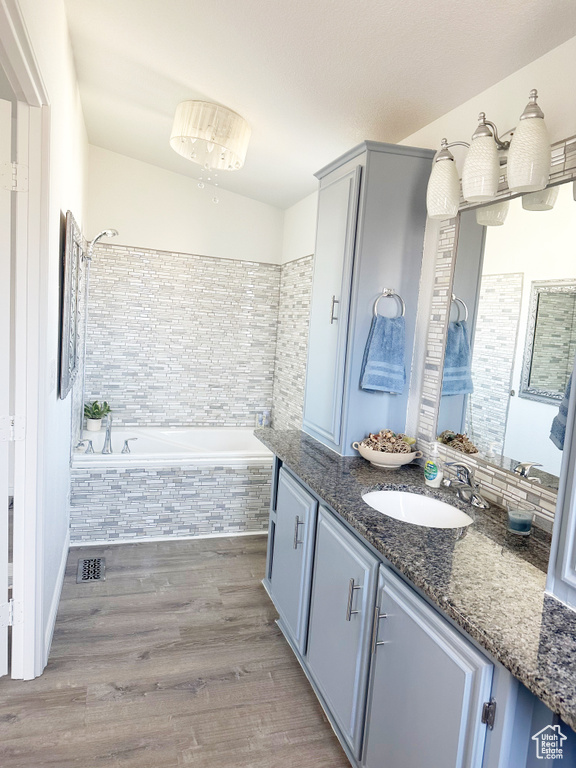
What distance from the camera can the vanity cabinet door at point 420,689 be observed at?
1166 mm

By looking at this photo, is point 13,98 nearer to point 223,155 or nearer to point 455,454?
point 223,155

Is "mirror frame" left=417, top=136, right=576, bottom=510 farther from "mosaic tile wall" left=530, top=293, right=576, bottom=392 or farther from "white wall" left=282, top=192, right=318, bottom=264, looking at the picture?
"white wall" left=282, top=192, right=318, bottom=264

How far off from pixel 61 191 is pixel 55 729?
2.20 m

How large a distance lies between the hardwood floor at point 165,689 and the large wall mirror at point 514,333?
126cm

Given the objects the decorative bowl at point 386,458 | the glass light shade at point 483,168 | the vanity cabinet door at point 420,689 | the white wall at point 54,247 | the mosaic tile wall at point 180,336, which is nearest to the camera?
the vanity cabinet door at point 420,689

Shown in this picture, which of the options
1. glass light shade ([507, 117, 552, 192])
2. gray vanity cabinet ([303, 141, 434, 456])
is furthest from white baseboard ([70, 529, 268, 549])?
glass light shade ([507, 117, 552, 192])

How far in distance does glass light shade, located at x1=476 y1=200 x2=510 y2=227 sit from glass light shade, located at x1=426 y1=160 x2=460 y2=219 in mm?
124

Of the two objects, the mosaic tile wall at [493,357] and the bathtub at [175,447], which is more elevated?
the mosaic tile wall at [493,357]

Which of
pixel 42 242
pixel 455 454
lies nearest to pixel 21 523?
pixel 42 242

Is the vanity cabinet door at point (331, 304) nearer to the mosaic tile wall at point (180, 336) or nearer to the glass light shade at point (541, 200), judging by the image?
the glass light shade at point (541, 200)

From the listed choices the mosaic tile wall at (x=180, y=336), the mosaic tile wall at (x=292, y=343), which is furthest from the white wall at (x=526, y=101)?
the mosaic tile wall at (x=180, y=336)

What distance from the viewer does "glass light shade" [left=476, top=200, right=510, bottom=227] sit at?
6.47 ft

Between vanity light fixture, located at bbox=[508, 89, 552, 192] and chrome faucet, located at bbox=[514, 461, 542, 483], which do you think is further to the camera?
chrome faucet, located at bbox=[514, 461, 542, 483]

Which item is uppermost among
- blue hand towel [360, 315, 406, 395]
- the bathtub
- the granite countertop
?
blue hand towel [360, 315, 406, 395]
